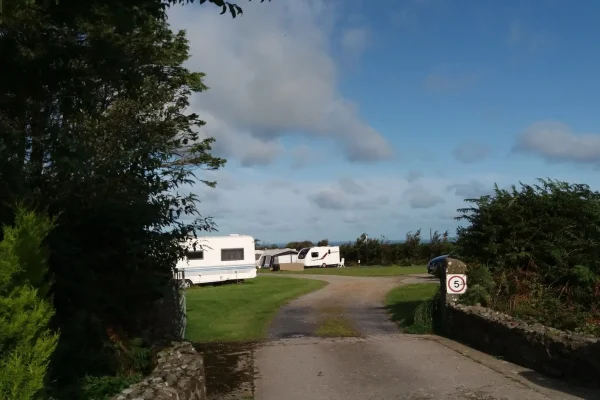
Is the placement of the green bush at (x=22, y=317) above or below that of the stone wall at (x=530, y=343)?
above

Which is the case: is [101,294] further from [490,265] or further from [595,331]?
[490,265]

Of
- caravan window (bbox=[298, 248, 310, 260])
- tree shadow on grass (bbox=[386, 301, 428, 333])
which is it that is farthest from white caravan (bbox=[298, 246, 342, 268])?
tree shadow on grass (bbox=[386, 301, 428, 333])

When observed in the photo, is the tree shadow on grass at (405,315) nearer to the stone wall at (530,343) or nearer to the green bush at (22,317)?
the stone wall at (530,343)

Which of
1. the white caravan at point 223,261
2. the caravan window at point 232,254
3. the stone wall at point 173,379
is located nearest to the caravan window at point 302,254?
the white caravan at point 223,261

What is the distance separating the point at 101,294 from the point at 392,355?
5600 mm

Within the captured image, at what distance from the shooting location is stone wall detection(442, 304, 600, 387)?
8.44 m

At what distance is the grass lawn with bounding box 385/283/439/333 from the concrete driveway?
231 centimetres

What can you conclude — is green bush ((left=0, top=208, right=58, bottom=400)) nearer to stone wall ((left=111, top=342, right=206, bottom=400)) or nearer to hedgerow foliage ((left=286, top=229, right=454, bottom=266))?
stone wall ((left=111, top=342, right=206, bottom=400))

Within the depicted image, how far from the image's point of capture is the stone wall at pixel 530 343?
844 centimetres

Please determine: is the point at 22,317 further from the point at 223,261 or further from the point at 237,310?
the point at 223,261

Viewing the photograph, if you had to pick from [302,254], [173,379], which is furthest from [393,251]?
[173,379]

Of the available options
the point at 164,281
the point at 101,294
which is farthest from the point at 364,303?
the point at 101,294

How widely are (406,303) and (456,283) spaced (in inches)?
330

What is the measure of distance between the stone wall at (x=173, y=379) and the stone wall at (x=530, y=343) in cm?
511
